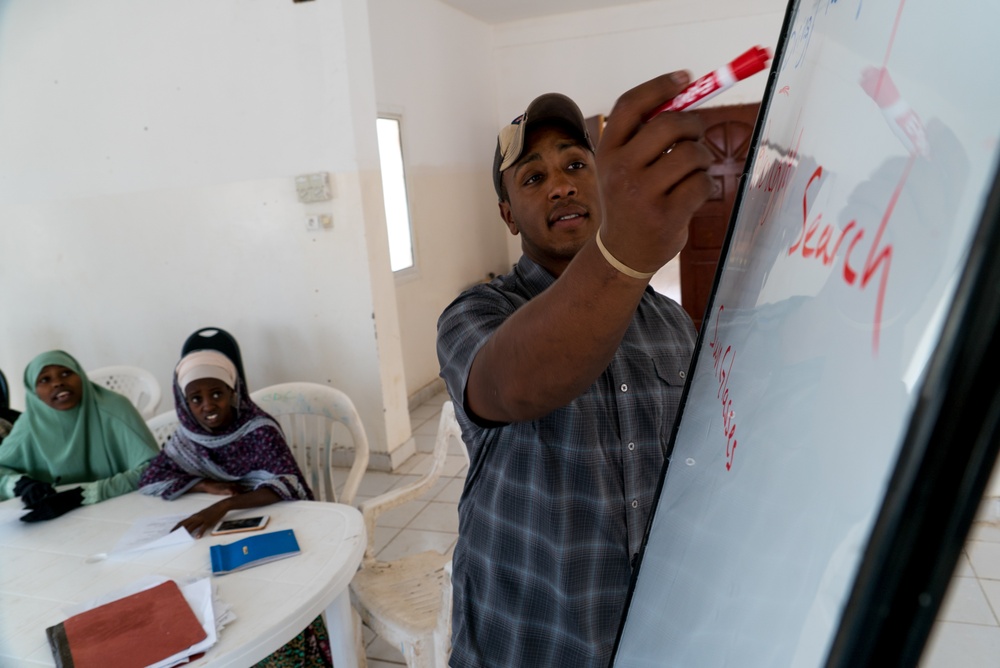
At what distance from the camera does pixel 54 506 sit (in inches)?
71.9

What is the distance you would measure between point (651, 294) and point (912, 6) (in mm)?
720

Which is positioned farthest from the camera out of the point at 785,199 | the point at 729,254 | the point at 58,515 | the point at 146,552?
the point at 58,515

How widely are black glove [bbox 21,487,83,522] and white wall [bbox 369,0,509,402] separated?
9.31 ft

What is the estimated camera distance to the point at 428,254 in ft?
16.3

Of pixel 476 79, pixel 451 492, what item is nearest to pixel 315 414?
pixel 451 492

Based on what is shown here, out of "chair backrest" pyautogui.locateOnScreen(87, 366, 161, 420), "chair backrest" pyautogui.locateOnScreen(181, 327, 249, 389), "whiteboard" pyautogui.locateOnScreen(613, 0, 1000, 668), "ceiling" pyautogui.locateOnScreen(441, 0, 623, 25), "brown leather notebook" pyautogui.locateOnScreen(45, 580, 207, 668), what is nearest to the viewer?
"whiteboard" pyautogui.locateOnScreen(613, 0, 1000, 668)

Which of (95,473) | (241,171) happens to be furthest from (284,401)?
(241,171)

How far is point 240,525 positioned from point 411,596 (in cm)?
46

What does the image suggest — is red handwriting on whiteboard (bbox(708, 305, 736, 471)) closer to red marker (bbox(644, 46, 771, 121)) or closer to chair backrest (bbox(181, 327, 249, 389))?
red marker (bbox(644, 46, 771, 121))

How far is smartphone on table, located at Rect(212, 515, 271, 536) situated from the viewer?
5.27 ft

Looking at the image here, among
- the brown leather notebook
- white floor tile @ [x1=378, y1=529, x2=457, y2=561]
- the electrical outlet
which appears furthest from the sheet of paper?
the electrical outlet

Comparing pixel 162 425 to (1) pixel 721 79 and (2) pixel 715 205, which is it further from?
(2) pixel 715 205

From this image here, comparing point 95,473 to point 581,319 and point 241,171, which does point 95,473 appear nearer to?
point 241,171

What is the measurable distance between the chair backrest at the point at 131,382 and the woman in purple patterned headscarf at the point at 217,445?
117cm
